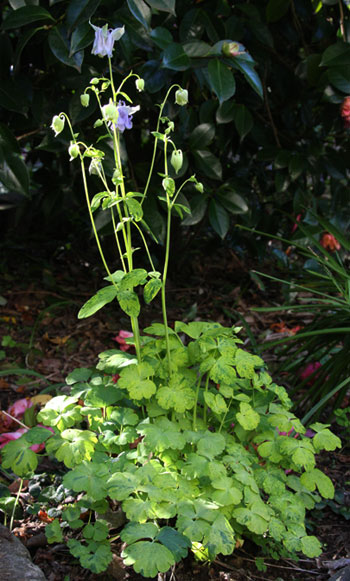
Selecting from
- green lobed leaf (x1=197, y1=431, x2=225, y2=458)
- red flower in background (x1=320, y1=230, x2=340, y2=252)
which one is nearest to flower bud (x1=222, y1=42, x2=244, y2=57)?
green lobed leaf (x1=197, y1=431, x2=225, y2=458)

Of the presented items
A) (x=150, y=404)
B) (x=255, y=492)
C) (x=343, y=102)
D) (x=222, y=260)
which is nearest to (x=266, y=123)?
(x=343, y=102)

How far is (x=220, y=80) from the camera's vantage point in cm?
146

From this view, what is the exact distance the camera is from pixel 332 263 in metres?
1.80

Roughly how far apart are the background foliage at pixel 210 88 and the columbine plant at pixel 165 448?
31cm

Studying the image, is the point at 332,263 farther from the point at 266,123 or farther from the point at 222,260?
the point at 222,260

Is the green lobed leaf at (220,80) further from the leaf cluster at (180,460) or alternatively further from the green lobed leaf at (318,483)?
the green lobed leaf at (318,483)

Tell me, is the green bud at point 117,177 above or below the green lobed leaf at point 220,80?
Answer: below

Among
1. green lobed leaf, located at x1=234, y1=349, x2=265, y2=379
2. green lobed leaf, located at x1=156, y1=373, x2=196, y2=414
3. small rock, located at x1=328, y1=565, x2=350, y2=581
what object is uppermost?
green lobed leaf, located at x1=234, y1=349, x2=265, y2=379

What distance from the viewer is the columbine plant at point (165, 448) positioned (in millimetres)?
1087

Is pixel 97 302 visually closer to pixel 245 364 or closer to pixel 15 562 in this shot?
pixel 245 364

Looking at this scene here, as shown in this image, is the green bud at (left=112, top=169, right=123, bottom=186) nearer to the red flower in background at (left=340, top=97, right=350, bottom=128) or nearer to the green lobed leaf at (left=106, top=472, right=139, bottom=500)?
the green lobed leaf at (left=106, top=472, right=139, bottom=500)

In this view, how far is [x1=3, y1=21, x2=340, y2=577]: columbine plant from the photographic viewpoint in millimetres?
1087

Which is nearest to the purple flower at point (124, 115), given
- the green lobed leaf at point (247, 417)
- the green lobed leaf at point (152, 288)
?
the green lobed leaf at point (152, 288)

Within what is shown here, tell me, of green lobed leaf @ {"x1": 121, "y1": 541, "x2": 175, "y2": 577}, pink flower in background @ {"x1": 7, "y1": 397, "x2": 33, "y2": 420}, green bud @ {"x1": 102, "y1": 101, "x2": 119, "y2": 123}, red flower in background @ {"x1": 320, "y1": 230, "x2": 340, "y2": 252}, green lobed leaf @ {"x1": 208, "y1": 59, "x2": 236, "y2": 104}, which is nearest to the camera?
green lobed leaf @ {"x1": 121, "y1": 541, "x2": 175, "y2": 577}
